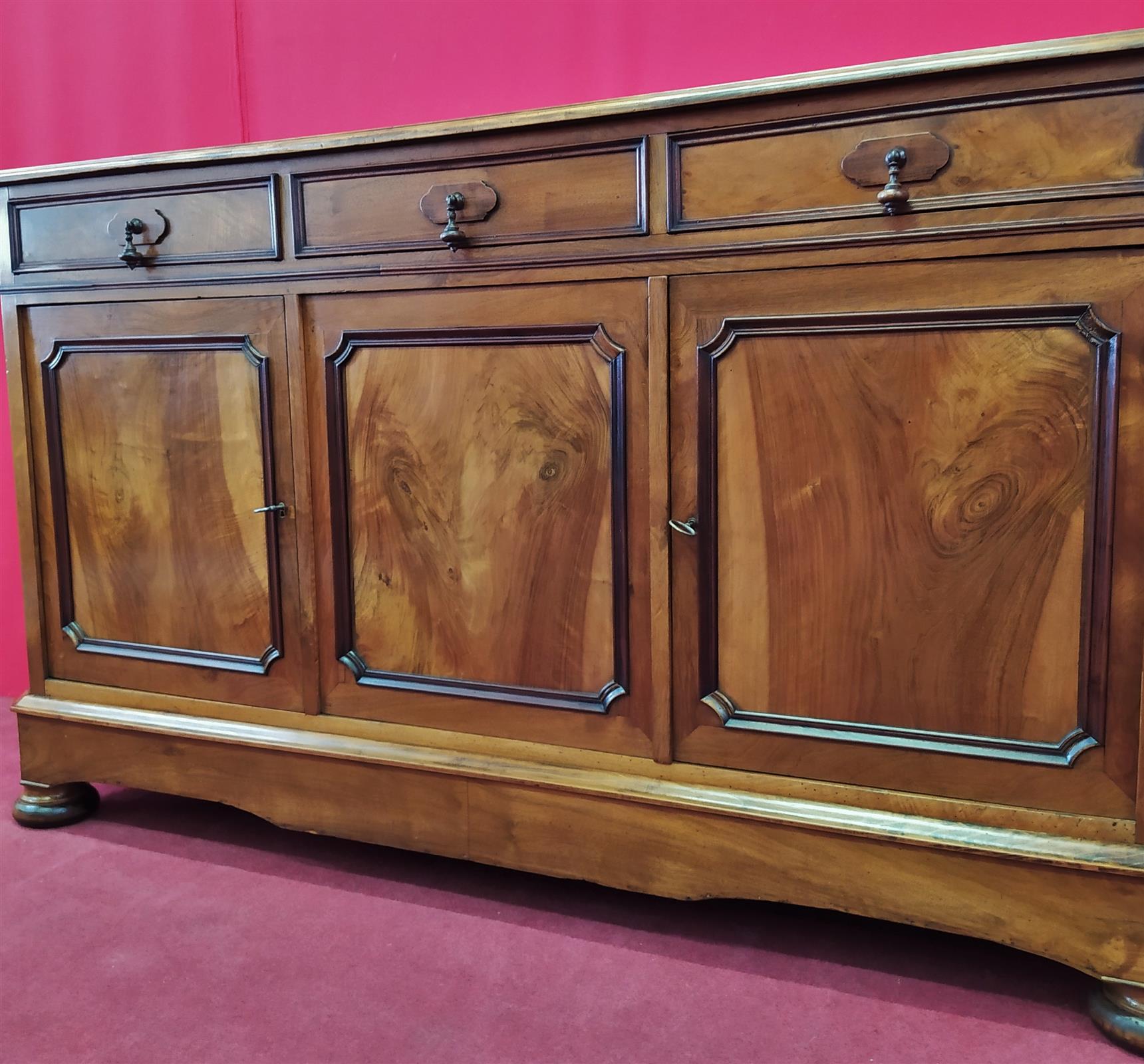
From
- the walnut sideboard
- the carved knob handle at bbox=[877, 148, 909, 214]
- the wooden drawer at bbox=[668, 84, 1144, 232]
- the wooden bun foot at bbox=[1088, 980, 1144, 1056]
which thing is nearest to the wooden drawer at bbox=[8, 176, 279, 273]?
the walnut sideboard

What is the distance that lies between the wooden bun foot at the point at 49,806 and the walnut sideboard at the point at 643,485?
0.06 m

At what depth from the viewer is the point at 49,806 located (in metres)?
1.79

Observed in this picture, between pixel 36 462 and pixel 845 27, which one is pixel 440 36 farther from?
pixel 36 462

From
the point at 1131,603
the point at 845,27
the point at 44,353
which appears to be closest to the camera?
the point at 1131,603

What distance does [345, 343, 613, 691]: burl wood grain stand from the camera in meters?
1.38

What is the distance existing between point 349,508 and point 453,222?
449 mm

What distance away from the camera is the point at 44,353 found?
5.58ft

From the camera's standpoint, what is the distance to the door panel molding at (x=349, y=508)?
4.43 ft

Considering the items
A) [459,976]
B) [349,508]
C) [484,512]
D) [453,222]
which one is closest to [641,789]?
[459,976]

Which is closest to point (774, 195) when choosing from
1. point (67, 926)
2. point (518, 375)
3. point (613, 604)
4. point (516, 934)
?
point (518, 375)

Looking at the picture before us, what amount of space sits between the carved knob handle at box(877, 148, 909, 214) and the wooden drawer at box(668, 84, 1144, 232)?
0.05 ft

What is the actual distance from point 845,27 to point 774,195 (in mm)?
802

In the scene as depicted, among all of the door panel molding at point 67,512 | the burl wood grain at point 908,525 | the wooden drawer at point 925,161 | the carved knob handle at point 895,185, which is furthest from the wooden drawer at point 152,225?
the carved knob handle at point 895,185

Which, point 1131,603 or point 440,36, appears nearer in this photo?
point 1131,603
